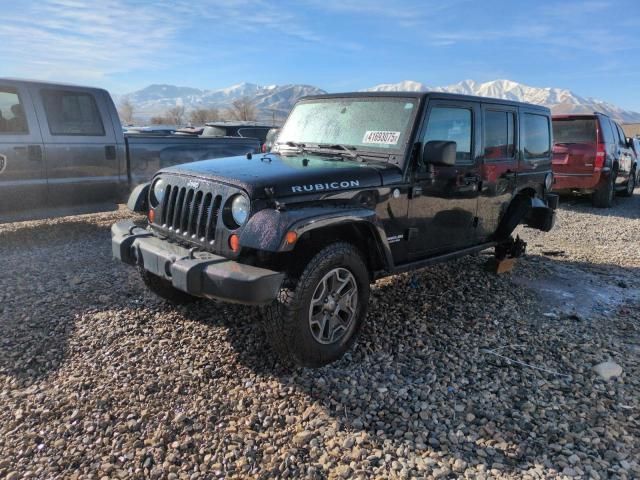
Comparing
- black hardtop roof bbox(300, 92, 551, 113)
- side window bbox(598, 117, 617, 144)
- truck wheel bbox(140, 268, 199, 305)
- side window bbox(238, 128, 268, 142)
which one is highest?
side window bbox(238, 128, 268, 142)

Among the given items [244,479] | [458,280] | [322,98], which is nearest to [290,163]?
[322,98]

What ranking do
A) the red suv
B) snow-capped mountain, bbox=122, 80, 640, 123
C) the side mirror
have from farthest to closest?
snow-capped mountain, bbox=122, 80, 640, 123 → the red suv → the side mirror

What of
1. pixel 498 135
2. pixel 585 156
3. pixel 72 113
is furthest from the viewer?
pixel 585 156

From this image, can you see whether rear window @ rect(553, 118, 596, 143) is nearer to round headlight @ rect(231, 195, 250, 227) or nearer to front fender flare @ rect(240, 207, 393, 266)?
Answer: front fender flare @ rect(240, 207, 393, 266)

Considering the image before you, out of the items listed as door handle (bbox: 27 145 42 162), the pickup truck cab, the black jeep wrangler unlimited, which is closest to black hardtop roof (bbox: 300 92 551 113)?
the black jeep wrangler unlimited

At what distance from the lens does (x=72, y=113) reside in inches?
249

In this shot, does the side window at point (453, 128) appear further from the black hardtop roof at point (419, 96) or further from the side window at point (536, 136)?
the side window at point (536, 136)

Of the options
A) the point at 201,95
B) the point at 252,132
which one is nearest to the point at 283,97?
the point at 201,95

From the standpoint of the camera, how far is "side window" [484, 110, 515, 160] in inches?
181

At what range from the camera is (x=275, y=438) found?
268 cm

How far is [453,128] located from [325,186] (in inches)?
61.3

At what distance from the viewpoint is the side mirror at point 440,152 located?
3.65 meters

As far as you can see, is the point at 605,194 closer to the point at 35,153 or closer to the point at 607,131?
the point at 607,131

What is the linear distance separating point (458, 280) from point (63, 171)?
502cm
